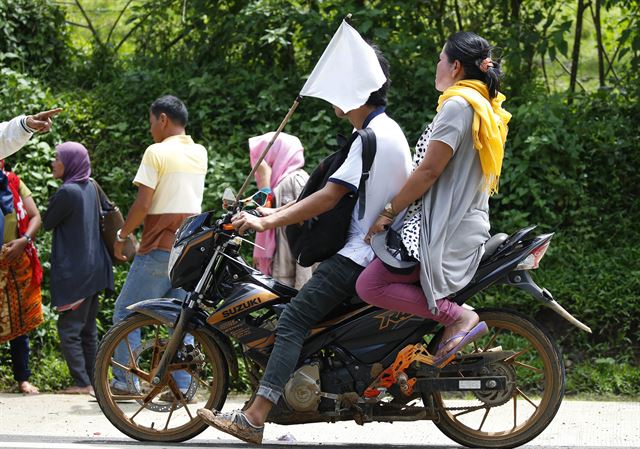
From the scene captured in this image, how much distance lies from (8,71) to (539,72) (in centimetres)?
499

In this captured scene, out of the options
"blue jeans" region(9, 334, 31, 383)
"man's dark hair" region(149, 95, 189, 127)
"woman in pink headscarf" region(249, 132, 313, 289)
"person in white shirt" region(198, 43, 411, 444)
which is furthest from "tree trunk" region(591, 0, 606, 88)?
"blue jeans" region(9, 334, 31, 383)

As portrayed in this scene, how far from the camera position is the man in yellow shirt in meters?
7.00

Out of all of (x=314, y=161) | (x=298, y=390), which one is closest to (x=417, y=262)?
(x=298, y=390)

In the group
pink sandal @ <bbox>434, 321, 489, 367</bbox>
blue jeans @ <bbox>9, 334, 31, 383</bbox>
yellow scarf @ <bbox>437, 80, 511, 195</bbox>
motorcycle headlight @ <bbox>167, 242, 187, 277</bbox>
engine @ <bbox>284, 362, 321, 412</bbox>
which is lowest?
blue jeans @ <bbox>9, 334, 31, 383</bbox>

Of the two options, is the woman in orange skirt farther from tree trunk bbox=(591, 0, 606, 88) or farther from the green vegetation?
tree trunk bbox=(591, 0, 606, 88)

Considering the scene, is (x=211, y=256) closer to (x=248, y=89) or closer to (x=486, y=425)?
(x=486, y=425)

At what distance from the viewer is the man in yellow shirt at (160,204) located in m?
7.00

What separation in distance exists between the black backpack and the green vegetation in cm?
283

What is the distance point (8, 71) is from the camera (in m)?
10.2

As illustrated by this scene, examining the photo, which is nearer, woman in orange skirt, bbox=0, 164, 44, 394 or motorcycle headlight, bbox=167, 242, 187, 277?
motorcycle headlight, bbox=167, 242, 187, 277

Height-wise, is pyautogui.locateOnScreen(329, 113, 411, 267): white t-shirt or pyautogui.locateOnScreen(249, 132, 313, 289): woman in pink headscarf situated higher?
pyautogui.locateOnScreen(329, 113, 411, 267): white t-shirt

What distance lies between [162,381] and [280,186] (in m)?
1.79

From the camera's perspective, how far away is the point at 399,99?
969 centimetres

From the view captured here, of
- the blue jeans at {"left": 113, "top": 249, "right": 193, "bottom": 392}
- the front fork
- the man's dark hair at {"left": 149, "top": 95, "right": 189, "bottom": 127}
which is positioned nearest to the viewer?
the front fork
